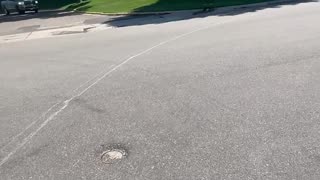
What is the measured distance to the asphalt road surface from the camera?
5117mm

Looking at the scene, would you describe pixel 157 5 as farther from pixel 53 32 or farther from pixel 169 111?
pixel 169 111

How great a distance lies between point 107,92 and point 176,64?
2576mm

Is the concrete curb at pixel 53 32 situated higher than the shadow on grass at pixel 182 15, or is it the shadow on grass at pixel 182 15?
the shadow on grass at pixel 182 15

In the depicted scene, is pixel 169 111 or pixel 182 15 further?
pixel 182 15

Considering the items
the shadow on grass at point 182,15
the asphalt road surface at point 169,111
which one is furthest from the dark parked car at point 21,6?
the asphalt road surface at point 169,111

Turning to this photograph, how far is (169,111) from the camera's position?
22.8 ft

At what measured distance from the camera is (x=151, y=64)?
1066 centimetres

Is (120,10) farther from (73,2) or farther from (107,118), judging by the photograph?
(107,118)

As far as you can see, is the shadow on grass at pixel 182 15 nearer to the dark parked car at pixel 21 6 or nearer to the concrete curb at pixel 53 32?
the concrete curb at pixel 53 32

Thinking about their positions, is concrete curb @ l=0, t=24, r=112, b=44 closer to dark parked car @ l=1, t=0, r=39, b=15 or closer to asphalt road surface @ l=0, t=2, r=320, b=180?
asphalt road surface @ l=0, t=2, r=320, b=180

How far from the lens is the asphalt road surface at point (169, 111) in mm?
5117

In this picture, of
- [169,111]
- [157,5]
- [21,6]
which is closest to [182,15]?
[157,5]

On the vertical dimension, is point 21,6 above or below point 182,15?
below

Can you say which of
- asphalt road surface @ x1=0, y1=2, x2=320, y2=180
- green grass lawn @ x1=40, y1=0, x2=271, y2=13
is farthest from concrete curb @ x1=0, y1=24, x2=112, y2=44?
asphalt road surface @ x1=0, y1=2, x2=320, y2=180
